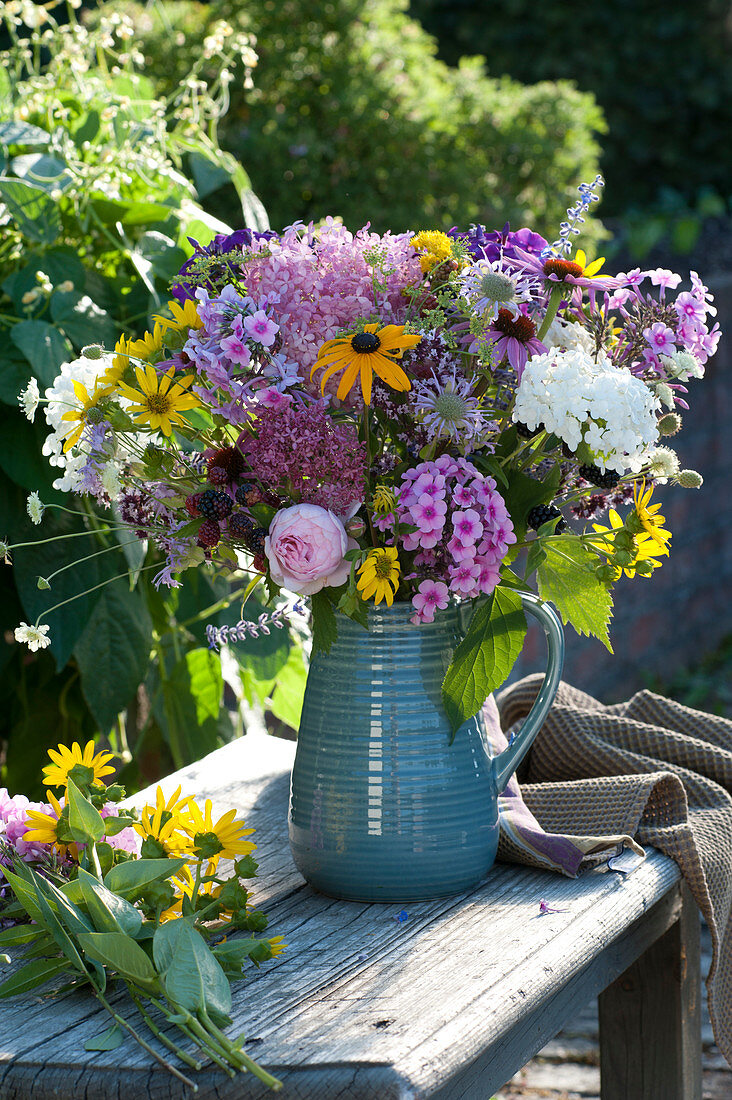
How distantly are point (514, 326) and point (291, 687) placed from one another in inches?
38.0

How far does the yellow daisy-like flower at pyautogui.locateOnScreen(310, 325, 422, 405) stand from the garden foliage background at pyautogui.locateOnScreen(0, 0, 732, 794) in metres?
0.25

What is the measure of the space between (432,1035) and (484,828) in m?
0.28

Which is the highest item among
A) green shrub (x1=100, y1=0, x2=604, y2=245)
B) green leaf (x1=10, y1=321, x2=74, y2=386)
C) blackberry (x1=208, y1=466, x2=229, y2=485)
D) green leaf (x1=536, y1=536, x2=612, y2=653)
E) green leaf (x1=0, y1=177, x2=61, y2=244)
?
green shrub (x1=100, y1=0, x2=604, y2=245)

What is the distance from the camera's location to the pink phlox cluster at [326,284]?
39.0 inches

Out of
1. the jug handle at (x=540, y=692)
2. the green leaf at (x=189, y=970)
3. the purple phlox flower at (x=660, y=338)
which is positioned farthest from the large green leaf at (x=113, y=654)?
the purple phlox flower at (x=660, y=338)

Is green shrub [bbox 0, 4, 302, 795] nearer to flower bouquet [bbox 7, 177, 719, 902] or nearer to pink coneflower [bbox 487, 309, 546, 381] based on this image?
flower bouquet [bbox 7, 177, 719, 902]

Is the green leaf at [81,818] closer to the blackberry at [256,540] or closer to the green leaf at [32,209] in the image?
the blackberry at [256,540]

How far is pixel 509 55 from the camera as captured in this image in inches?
247

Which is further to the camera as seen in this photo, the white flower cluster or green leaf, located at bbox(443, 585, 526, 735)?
green leaf, located at bbox(443, 585, 526, 735)

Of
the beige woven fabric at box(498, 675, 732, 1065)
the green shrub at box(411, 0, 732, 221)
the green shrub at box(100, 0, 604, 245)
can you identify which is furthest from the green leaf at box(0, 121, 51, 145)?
the green shrub at box(411, 0, 732, 221)

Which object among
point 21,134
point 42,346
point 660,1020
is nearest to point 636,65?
point 21,134

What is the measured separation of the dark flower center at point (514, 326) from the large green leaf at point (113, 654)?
878 mm

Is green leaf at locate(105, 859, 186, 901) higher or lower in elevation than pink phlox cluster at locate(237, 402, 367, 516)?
lower

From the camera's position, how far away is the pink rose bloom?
0.93m
